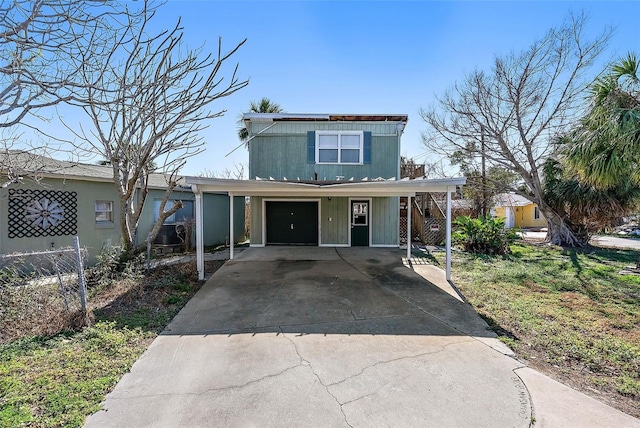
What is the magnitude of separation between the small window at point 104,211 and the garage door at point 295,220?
5.27 m

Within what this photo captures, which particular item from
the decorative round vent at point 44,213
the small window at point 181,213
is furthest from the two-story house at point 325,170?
the decorative round vent at point 44,213

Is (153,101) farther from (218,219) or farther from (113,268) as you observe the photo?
(218,219)

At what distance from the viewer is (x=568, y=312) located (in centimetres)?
497

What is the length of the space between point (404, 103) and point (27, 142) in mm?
11967

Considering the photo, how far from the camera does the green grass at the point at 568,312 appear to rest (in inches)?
131

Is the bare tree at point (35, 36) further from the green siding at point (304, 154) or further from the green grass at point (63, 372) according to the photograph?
the green siding at point (304, 154)

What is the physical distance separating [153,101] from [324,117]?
7.37 meters

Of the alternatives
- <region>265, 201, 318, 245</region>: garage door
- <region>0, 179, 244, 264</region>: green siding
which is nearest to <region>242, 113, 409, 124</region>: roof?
<region>265, 201, 318, 245</region>: garage door

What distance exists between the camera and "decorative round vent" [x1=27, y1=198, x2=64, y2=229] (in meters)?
7.73

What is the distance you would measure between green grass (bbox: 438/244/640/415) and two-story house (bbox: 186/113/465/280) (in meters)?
3.80

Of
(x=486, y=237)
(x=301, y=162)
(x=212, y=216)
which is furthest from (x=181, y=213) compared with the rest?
(x=486, y=237)

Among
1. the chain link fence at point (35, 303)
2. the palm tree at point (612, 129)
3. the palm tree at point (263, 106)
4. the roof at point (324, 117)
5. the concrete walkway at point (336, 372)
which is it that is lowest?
the concrete walkway at point (336, 372)

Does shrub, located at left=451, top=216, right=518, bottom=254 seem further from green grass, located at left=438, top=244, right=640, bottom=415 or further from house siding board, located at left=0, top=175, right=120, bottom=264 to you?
house siding board, located at left=0, top=175, right=120, bottom=264

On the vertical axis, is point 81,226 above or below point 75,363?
above
